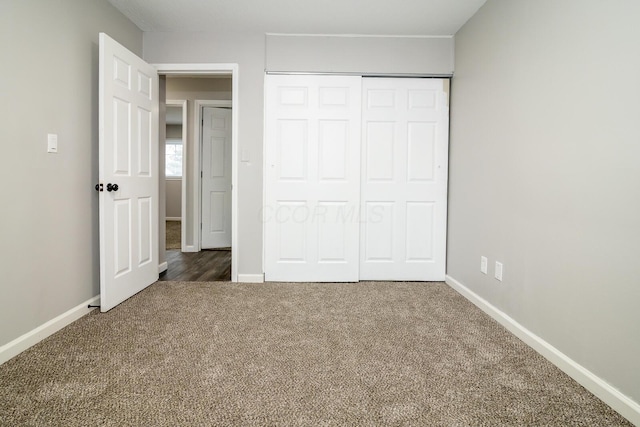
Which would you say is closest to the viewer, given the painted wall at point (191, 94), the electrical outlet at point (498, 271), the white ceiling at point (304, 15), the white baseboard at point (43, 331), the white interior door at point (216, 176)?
the white baseboard at point (43, 331)

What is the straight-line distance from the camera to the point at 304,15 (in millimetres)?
2953

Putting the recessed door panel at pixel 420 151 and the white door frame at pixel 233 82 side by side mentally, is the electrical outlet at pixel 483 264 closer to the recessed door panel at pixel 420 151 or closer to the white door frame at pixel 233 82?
the recessed door panel at pixel 420 151

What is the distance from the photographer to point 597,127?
1.65 metres

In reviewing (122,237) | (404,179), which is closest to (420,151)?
(404,179)

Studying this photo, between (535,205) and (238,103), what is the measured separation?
2577 mm

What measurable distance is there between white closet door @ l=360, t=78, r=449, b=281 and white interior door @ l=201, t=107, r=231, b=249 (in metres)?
2.58

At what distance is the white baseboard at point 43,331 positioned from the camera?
183 centimetres

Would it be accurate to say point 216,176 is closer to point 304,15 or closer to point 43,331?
point 304,15

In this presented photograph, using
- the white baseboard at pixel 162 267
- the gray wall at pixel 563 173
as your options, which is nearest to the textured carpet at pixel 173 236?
the white baseboard at pixel 162 267

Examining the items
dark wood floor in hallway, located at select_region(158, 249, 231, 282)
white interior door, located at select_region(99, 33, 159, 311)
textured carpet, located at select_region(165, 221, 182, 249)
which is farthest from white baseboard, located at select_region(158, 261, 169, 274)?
textured carpet, located at select_region(165, 221, 182, 249)

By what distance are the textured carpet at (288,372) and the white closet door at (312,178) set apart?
79 cm

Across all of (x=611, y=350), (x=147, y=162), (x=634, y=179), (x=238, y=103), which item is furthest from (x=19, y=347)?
(x=634, y=179)

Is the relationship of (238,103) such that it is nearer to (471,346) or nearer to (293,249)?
(293,249)

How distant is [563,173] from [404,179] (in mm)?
1638
